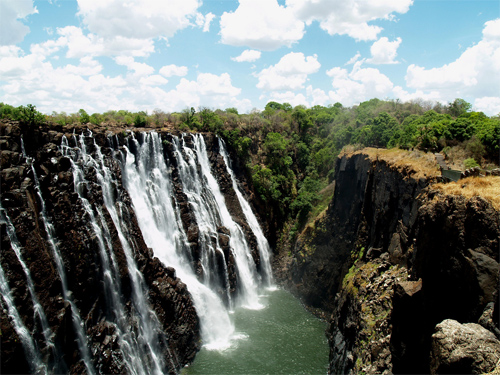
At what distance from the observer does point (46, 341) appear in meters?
17.0

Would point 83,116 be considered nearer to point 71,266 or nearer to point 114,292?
point 71,266

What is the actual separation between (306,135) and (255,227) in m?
22.6

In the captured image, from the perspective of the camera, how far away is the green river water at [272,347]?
845 inches

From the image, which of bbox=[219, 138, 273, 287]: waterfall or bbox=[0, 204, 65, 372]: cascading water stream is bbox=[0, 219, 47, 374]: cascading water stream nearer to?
bbox=[0, 204, 65, 372]: cascading water stream

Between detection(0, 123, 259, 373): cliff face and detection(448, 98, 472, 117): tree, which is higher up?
detection(448, 98, 472, 117): tree

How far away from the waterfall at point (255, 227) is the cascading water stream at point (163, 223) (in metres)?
9.17

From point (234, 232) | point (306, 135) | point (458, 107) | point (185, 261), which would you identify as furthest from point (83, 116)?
point (458, 107)

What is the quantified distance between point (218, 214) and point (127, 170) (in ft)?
30.6

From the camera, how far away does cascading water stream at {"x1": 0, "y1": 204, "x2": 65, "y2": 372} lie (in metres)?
17.1

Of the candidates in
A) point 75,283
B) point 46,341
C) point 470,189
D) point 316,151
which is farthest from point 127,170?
point 316,151

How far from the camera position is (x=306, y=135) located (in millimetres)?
54312

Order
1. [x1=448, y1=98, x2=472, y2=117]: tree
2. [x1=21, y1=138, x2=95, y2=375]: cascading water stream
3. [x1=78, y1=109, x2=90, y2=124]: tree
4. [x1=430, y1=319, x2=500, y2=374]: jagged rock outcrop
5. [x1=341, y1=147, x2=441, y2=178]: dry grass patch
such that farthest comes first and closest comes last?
[x1=448, y1=98, x2=472, y2=117]: tree
[x1=78, y1=109, x2=90, y2=124]: tree
[x1=341, y1=147, x2=441, y2=178]: dry grass patch
[x1=21, y1=138, x2=95, y2=375]: cascading water stream
[x1=430, y1=319, x2=500, y2=374]: jagged rock outcrop

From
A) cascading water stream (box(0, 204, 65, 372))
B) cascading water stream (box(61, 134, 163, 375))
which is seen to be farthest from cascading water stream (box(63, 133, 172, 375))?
cascading water stream (box(0, 204, 65, 372))

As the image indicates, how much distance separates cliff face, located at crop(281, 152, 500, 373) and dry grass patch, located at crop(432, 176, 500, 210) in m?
0.39
